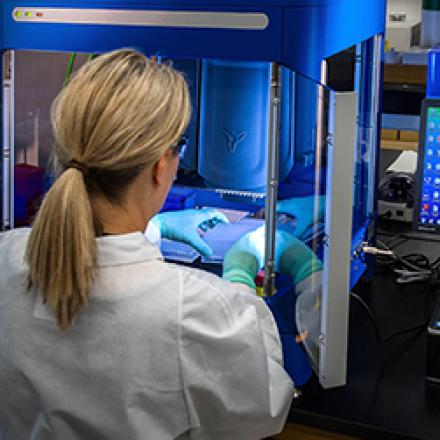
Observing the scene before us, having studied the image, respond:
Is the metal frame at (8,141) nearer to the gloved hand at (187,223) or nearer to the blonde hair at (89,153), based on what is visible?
the gloved hand at (187,223)

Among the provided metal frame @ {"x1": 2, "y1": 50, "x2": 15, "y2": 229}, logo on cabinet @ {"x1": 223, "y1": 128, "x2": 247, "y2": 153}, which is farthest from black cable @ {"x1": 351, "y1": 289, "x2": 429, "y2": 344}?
metal frame @ {"x1": 2, "y1": 50, "x2": 15, "y2": 229}

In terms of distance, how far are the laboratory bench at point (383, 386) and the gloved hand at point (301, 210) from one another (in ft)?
1.00

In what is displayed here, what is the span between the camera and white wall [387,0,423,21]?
3.85 metres

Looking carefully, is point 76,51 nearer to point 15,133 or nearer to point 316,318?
point 15,133

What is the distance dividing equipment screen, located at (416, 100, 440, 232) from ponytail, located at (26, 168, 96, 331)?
87 cm

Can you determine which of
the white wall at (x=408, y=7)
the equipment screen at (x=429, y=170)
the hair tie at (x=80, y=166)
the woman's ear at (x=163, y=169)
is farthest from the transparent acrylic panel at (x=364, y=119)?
the white wall at (x=408, y=7)

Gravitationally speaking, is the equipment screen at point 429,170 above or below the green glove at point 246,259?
Result: above

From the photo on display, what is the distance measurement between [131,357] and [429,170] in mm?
893

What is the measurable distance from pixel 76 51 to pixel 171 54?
0.66 ft

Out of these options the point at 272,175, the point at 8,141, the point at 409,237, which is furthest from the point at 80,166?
the point at 409,237

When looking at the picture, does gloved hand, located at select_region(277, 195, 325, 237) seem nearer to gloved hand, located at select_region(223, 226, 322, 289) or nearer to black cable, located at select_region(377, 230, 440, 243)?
gloved hand, located at select_region(223, 226, 322, 289)

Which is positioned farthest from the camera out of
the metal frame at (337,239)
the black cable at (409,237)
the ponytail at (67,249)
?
the black cable at (409,237)

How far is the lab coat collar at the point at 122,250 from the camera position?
103cm

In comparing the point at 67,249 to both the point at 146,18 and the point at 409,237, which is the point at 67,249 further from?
the point at 409,237
